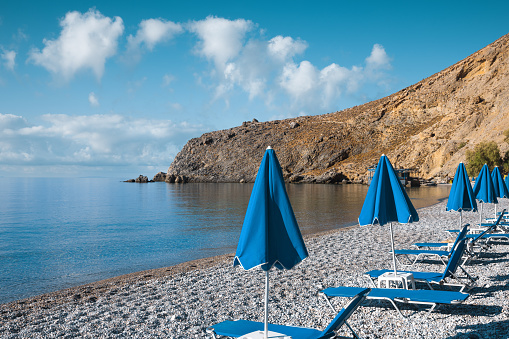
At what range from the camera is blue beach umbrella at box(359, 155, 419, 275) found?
654cm

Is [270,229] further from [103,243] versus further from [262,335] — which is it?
[103,243]

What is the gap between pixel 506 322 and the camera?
17.3 ft

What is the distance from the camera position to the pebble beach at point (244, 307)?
5535 mm

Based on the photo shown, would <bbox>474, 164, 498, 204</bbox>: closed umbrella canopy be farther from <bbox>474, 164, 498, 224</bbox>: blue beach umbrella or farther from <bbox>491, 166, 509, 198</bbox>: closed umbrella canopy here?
<bbox>491, 166, 509, 198</bbox>: closed umbrella canopy

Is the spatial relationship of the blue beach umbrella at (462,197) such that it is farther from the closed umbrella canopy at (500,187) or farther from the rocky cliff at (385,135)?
the rocky cliff at (385,135)

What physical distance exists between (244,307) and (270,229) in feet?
11.7

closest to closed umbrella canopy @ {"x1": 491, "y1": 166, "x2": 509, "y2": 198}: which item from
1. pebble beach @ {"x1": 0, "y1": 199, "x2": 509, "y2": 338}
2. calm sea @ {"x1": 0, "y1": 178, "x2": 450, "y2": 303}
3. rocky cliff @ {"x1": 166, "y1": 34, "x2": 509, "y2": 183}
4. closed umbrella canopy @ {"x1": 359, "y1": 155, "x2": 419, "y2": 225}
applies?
pebble beach @ {"x1": 0, "y1": 199, "x2": 509, "y2": 338}

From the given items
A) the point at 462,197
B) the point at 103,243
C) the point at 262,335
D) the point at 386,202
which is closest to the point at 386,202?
the point at 386,202

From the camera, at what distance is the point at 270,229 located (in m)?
3.78

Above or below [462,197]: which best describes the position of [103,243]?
below

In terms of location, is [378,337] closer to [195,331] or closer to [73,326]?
[195,331]

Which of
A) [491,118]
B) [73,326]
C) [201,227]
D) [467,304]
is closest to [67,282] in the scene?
[73,326]

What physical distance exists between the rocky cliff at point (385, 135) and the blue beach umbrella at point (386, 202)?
191ft

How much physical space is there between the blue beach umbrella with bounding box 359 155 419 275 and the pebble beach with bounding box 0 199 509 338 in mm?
1393
